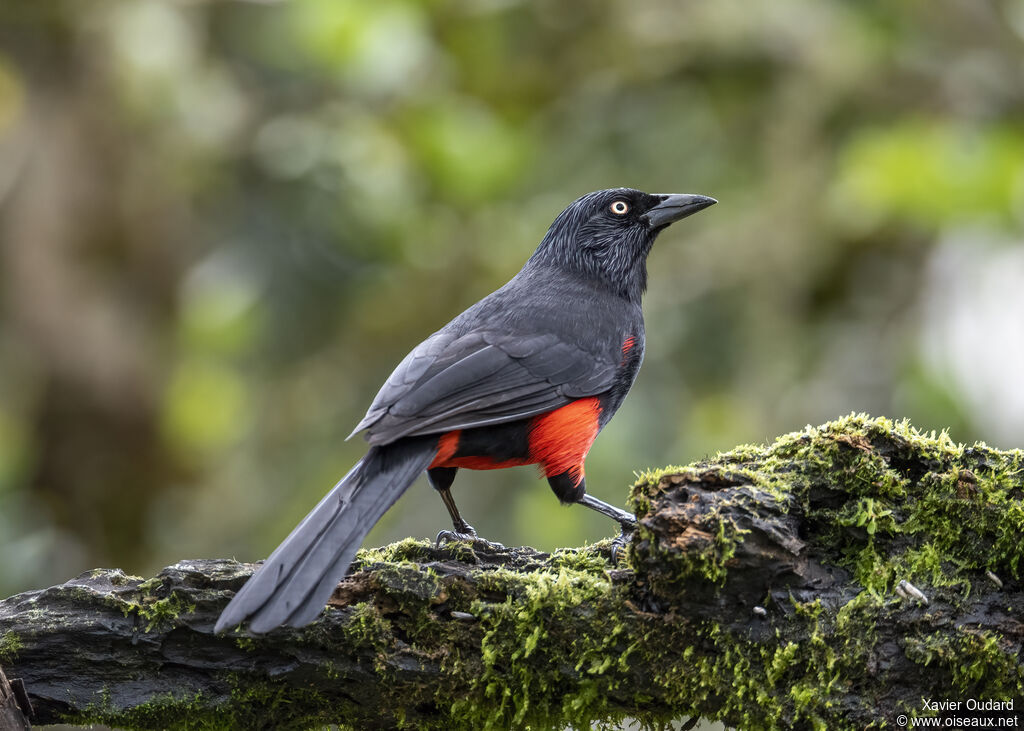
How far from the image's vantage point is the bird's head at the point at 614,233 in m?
5.15

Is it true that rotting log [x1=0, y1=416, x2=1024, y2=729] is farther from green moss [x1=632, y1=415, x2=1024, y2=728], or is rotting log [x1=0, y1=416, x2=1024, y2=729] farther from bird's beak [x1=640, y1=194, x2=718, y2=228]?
bird's beak [x1=640, y1=194, x2=718, y2=228]

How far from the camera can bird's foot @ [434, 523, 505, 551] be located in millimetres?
3539

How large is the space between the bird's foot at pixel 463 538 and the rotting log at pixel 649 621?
0.33m

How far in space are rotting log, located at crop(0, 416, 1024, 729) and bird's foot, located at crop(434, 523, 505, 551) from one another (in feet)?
1.08

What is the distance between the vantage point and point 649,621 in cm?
298

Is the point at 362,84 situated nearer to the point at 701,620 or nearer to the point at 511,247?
the point at 511,247

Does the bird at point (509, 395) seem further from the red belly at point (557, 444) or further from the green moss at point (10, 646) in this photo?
the green moss at point (10, 646)

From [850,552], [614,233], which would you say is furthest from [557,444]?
[614,233]

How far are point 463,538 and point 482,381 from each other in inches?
22.2

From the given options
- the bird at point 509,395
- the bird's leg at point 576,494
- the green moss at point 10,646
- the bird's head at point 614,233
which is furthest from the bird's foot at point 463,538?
the bird's head at point 614,233

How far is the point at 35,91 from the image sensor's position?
770cm

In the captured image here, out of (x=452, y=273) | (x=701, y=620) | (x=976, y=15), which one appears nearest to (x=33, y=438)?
(x=452, y=273)

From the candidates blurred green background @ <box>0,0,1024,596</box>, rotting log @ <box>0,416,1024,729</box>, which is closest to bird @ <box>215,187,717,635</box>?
rotting log @ <box>0,416,1024,729</box>

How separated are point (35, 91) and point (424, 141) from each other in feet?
10.5
